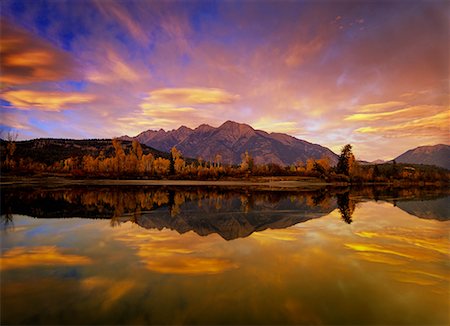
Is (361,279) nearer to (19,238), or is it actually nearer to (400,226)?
(400,226)

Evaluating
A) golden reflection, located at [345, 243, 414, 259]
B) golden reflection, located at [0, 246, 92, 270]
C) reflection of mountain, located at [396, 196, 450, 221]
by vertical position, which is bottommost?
golden reflection, located at [345, 243, 414, 259]

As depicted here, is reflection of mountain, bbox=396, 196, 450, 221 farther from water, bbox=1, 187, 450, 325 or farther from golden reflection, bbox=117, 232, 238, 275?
golden reflection, bbox=117, 232, 238, 275

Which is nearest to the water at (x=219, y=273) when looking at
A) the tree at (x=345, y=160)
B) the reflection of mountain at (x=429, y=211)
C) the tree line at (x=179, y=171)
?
the reflection of mountain at (x=429, y=211)

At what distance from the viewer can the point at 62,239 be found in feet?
56.3

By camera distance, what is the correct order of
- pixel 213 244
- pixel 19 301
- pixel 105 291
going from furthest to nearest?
pixel 213 244, pixel 105 291, pixel 19 301

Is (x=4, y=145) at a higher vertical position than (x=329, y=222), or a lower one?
higher

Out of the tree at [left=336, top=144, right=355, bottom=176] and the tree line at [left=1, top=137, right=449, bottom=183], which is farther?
the tree at [left=336, top=144, right=355, bottom=176]

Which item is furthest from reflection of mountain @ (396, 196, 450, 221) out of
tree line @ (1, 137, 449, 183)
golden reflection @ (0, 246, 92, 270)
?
tree line @ (1, 137, 449, 183)

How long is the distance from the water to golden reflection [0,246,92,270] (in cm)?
4

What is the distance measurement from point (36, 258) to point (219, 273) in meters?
8.51

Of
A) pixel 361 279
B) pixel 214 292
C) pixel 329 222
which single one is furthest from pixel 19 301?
pixel 329 222

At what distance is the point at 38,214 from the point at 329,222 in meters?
25.1

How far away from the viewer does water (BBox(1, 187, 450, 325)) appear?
8648 mm

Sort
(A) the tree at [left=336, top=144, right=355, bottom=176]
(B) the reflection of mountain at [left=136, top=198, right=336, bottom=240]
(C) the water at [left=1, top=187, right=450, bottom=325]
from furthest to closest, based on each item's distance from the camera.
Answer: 1. (A) the tree at [left=336, top=144, right=355, bottom=176]
2. (B) the reflection of mountain at [left=136, top=198, right=336, bottom=240]
3. (C) the water at [left=1, top=187, right=450, bottom=325]
